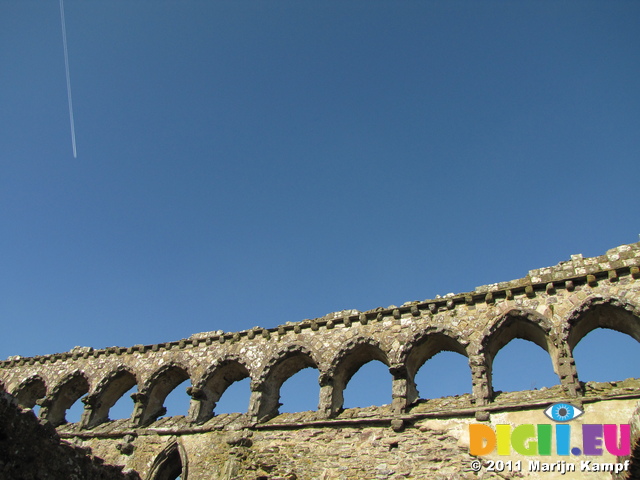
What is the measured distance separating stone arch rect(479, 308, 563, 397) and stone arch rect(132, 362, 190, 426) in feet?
35.3

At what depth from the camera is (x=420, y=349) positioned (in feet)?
52.5

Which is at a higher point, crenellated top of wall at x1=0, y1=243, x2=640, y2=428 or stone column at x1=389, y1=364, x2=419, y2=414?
crenellated top of wall at x1=0, y1=243, x2=640, y2=428

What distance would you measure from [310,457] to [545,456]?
620cm

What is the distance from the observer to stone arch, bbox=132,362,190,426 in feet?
61.7

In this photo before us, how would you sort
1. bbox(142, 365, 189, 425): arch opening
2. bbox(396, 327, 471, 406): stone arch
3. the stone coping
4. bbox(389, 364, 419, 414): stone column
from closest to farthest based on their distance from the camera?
the stone coping → bbox(389, 364, 419, 414): stone column → bbox(396, 327, 471, 406): stone arch → bbox(142, 365, 189, 425): arch opening

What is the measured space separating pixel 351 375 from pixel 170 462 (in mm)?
6594

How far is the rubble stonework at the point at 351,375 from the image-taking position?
1356cm

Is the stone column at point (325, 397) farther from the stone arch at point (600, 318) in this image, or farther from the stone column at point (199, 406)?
the stone arch at point (600, 318)

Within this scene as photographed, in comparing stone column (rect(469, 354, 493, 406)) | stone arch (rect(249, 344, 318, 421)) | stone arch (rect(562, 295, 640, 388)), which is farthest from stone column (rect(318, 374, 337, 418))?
stone arch (rect(562, 295, 640, 388))

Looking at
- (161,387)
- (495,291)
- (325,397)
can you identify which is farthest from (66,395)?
(495,291)

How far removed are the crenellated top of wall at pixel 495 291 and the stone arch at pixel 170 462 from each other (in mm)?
3978

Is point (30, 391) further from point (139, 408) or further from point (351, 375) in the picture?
point (351, 375)

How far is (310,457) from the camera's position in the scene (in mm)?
14547

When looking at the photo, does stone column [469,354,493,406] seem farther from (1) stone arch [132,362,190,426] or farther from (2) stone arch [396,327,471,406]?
(1) stone arch [132,362,190,426]
